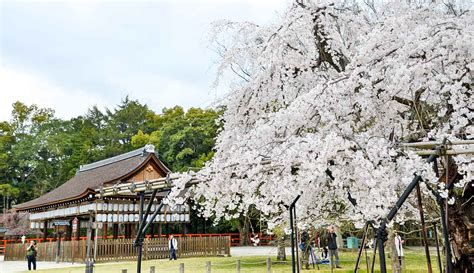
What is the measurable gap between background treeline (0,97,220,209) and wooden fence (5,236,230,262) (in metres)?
9.17

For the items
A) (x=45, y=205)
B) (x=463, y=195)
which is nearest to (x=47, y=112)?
(x=45, y=205)

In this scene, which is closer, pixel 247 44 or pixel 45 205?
pixel 247 44

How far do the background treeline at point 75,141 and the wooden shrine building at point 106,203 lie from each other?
653 cm

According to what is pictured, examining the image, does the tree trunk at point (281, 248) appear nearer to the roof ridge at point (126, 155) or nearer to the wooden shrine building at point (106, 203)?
the wooden shrine building at point (106, 203)

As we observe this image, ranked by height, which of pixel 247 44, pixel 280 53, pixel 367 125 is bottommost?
pixel 367 125

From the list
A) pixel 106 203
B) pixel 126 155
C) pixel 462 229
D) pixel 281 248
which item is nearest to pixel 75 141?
pixel 126 155

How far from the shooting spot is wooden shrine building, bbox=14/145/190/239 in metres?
16.4

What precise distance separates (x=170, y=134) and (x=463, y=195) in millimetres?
26005

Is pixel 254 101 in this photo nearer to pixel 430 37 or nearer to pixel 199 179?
pixel 199 179

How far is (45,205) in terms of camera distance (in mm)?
19094

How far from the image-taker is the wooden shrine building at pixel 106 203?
16391 mm

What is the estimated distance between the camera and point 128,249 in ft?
51.9

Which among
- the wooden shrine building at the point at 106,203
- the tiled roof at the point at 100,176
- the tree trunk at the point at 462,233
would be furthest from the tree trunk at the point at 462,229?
the tiled roof at the point at 100,176

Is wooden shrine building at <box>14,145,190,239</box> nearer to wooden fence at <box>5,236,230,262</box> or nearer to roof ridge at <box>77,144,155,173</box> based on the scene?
roof ridge at <box>77,144,155,173</box>
